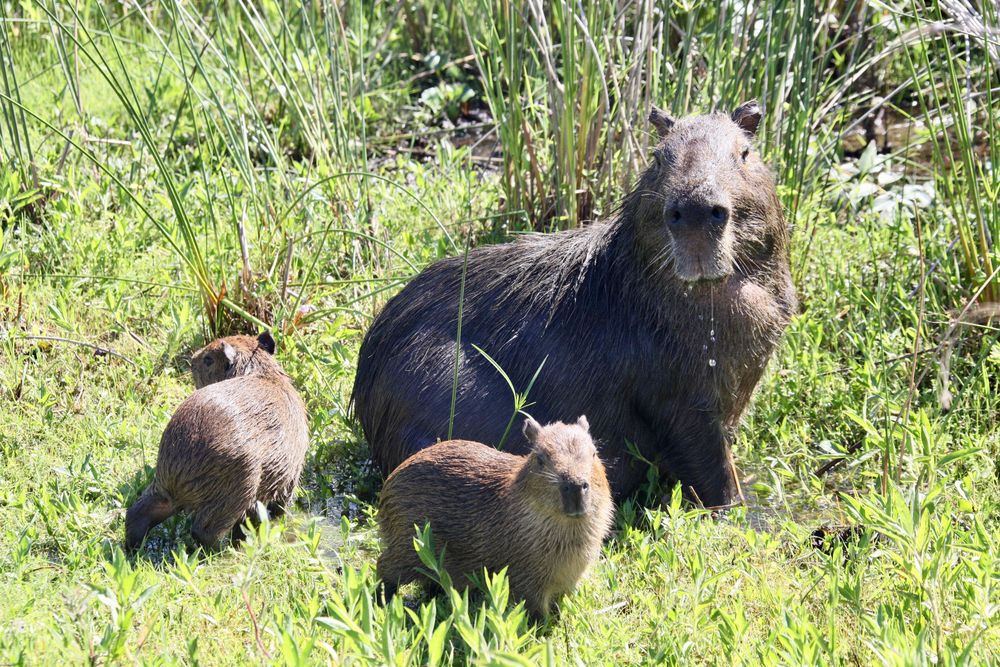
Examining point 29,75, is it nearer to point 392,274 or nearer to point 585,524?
point 392,274

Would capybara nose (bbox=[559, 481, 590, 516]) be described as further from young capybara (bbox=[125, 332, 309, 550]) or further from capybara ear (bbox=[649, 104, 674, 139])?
capybara ear (bbox=[649, 104, 674, 139])

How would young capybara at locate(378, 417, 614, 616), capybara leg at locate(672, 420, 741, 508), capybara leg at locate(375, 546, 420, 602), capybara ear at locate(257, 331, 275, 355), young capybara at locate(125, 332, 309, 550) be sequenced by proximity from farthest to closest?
capybara ear at locate(257, 331, 275, 355), capybara leg at locate(672, 420, 741, 508), young capybara at locate(125, 332, 309, 550), capybara leg at locate(375, 546, 420, 602), young capybara at locate(378, 417, 614, 616)

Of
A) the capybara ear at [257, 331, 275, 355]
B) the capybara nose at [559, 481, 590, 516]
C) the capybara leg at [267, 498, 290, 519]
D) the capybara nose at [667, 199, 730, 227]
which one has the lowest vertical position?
the capybara leg at [267, 498, 290, 519]

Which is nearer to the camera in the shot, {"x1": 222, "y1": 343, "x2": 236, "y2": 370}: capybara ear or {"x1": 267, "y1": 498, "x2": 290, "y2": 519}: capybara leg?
{"x1": 267, "y1": 498, "x2": 290, "y2": 519}: capybara leg

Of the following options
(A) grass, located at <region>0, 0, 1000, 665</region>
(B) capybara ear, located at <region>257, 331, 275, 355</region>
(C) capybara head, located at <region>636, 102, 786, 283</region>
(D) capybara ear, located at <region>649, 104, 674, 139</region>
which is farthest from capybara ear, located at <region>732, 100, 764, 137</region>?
(B) capybara ear, located at <region>257, 331, 275, 355</region>

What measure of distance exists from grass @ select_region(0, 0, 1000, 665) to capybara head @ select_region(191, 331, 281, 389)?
1.13ft

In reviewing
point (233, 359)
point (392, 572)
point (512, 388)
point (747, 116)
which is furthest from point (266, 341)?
point (747, 116)

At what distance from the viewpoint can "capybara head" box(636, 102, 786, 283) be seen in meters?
3.62

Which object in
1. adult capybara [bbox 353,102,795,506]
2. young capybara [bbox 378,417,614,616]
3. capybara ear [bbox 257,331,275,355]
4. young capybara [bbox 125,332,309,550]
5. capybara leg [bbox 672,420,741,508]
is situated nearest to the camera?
young capybara [bbox 378,417,614,616]

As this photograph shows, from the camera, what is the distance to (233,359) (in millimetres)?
4215

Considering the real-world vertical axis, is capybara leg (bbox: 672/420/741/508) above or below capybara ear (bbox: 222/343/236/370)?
below

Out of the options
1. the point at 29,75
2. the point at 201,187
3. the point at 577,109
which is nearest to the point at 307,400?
the point at 201,187

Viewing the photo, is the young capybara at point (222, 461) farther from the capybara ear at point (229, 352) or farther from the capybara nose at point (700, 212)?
the capybara nose at point (700, 212)

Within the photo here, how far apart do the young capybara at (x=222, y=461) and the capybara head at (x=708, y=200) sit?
1375mm
